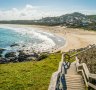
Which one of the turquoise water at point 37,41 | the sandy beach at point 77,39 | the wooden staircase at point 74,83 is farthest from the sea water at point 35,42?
the wooden staircase at point 74,83

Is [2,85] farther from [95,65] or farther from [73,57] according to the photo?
[73,57]

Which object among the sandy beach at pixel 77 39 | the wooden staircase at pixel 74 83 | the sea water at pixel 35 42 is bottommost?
the sea water at pixel 35 42

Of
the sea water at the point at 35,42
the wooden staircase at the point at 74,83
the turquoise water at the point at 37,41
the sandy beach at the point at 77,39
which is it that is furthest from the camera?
the turquoise water at the point at 37,41

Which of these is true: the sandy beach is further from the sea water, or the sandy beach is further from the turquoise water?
the turquoise water

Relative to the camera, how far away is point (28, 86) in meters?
15.0

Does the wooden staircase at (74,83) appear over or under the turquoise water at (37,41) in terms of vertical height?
over

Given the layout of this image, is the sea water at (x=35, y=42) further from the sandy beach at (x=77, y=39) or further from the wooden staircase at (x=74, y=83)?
the wooden staircase at (x=74, y=83)

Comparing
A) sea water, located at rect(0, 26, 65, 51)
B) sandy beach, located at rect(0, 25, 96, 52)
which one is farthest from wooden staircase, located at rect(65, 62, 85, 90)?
sea water, located at rect(0, 26, 65, 51)

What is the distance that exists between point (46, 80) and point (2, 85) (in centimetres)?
323

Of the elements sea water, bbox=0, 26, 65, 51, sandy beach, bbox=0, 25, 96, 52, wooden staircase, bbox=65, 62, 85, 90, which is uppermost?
wooden staircase, bbox=65, 62, 85, 90

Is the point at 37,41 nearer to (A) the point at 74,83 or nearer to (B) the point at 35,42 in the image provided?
(B) the point at 35,42

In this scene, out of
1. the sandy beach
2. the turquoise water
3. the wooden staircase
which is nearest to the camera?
the wooden staircase

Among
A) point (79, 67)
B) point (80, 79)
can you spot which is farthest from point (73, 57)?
point (80, 79)

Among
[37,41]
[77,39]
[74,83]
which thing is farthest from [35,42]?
[74,83]
